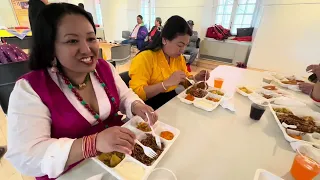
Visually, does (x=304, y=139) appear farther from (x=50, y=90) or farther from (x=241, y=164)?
(x=50, y=90)

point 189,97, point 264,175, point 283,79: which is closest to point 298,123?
point 264,175

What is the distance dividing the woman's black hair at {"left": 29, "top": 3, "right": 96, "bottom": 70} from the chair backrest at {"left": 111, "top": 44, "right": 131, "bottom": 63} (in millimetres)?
1987

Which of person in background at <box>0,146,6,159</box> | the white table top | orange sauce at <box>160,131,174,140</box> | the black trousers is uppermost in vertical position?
orange sauce at <box>160,131,174,140</box>

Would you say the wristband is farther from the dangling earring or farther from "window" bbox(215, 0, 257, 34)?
"window" bbox(215, 0, 257, 34)

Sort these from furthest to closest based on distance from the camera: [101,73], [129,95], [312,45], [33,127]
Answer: [312,45] → [129,95] → [101,73] → [33,127]

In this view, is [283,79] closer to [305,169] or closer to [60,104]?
[305,169]

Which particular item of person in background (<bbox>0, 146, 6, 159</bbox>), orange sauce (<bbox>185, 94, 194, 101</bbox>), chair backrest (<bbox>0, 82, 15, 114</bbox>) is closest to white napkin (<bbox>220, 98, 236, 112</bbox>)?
orange sauce (<bbox>185, 94, 194, 101</bbox>)

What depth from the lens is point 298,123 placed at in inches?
37.2

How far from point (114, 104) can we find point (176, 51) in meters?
0.77

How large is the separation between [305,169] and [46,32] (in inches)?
47.9

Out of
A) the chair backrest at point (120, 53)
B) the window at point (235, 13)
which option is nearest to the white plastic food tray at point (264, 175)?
the chair backrest at point (120, 53)

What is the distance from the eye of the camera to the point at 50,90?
714 mm

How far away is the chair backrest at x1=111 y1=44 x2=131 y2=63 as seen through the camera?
2691mm

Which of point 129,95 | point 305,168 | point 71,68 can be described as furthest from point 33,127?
point 305,168
